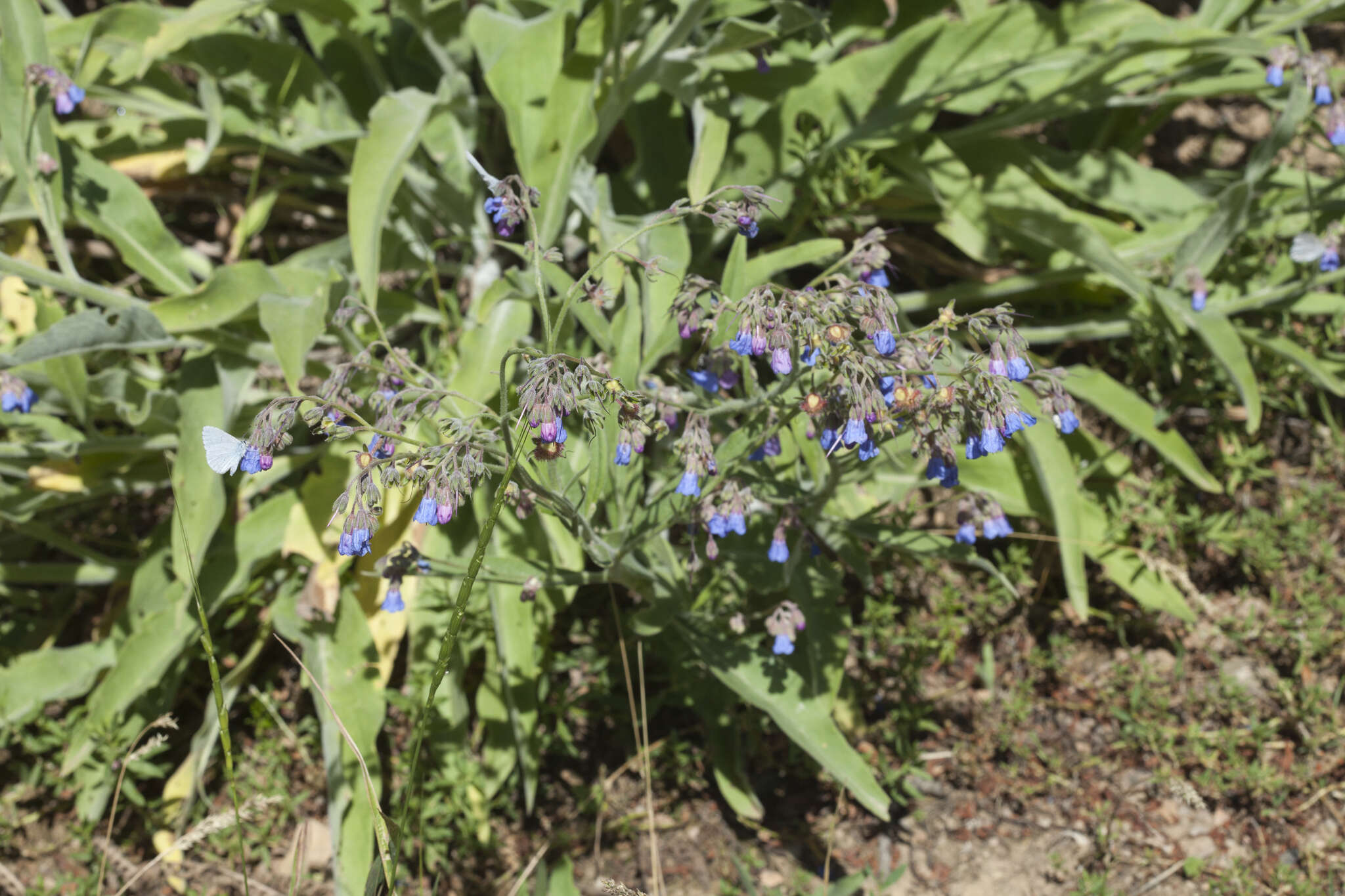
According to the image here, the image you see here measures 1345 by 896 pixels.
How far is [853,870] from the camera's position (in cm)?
370

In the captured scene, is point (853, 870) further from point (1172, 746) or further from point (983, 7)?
point (983, 7)

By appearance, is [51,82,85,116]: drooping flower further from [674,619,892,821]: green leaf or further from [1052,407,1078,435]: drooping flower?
[1052,407,1078,435]: drooping flower

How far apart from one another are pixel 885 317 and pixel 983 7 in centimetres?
237

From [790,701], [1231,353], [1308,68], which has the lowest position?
[790,701]

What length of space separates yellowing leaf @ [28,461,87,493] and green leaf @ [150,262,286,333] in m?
0.86

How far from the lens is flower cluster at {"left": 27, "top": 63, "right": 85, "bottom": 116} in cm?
361

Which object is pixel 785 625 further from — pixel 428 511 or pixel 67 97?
pixel 67 97

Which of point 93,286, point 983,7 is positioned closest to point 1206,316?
point 983,7

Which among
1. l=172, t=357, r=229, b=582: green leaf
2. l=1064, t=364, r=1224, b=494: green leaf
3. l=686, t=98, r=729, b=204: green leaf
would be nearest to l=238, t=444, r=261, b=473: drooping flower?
l=172, t=357, r=229, b=582: green leaf

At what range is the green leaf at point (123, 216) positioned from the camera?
159 inches

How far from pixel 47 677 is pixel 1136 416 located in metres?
4.27

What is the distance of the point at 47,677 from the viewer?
389cm

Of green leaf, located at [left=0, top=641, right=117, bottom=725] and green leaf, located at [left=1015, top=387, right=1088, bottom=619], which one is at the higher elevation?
green leaf, located at [left=1015, top=387, right=1088, bottom=619]

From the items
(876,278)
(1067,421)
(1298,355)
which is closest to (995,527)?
(1067,421)
